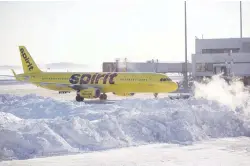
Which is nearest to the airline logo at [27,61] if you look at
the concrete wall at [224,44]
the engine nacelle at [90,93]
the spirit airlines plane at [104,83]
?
the spirit airlines plane at [104,83]

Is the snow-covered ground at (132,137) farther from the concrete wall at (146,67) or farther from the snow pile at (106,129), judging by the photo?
the concrete wall at (146,67)

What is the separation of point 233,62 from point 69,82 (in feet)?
90.3

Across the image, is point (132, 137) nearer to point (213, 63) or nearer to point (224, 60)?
point (224, 60)

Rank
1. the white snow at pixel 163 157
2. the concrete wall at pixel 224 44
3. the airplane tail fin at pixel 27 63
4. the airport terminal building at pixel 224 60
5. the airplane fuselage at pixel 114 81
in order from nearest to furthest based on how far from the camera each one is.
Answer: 1. the white snow at pixel 163 157
2. the airplane fuselage at pixel 114 81
3. the airplane tail fin at pixel 27 63
4. the airport terminal building at pixel 224 60
5. the concrete wall at pixel 224 44

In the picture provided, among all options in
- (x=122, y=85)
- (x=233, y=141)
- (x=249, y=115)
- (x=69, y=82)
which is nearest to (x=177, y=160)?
(x=233, y=141)

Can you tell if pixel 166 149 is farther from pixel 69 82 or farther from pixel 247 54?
pixel 247 54

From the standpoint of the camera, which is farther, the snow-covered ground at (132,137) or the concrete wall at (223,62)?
the concrete wall at (223,62)

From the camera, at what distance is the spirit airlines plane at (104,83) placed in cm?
4816

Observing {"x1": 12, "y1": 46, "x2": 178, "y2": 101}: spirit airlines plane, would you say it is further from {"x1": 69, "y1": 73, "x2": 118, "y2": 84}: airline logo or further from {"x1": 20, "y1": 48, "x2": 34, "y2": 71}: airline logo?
{"x1": 20, "y1": 48, "x2": 34, "y2": 71}: airline logo

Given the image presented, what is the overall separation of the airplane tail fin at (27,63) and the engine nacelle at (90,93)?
11205 mm

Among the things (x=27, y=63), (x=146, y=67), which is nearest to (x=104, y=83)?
(x=27, y=63)

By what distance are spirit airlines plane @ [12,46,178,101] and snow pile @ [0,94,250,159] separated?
18.2 metres

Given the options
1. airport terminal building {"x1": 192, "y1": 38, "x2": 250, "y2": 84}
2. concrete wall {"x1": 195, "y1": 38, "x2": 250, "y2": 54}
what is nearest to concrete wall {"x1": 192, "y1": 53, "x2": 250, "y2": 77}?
airport terminal building {"x1": 192, "y1": 38, "x2": 250, "y2": 84}

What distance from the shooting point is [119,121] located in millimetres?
24047
